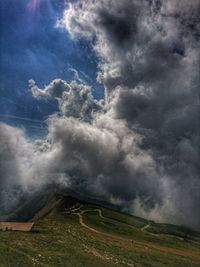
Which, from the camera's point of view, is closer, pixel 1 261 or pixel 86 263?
pixel 1 261

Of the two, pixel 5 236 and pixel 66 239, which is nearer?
pixel 5 236

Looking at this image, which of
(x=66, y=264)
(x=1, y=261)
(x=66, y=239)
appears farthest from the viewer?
(x=66, y=239)

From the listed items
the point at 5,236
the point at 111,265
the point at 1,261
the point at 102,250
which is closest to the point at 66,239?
the point at 102,250

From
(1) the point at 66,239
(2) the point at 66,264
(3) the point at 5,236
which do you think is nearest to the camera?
(2) the point at 66,264

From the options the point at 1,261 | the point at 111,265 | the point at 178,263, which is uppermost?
the point at 178,263

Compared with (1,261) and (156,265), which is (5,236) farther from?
(156,265)

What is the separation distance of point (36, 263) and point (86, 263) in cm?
1532

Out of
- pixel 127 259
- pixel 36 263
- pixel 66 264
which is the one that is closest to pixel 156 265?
pixel 127 259

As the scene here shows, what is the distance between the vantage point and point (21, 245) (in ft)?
313

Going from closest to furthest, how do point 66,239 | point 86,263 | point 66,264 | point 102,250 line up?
1. point 66,264
2. point 86,263
3. point 102,250
4. point 66,239

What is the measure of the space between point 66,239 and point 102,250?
13.9m

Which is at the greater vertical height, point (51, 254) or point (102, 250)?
point (102, 250)

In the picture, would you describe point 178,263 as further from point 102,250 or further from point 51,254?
point 51,254

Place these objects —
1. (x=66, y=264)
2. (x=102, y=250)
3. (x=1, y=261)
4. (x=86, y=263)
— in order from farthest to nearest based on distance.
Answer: (x=102, y=250) < (x=86, y=263) < (x=66, y=264) < (x=1, y=261)
